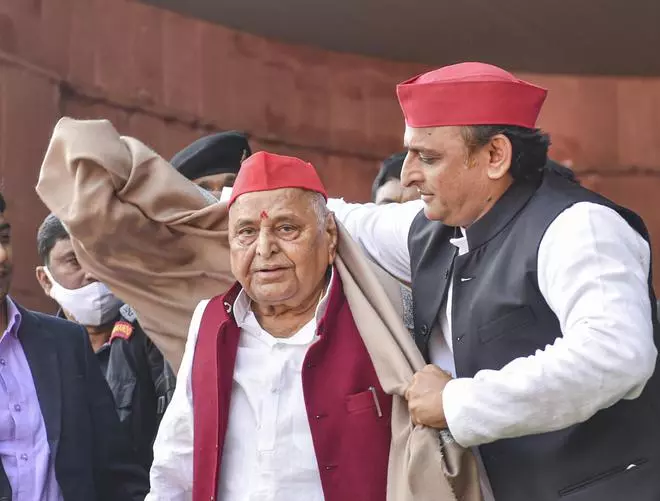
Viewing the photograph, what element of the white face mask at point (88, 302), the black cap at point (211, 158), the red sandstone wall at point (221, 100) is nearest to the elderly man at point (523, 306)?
the black cap at point (211, 158)

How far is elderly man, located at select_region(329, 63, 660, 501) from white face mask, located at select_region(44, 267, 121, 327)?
1636 millimetres

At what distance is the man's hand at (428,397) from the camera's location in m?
2.21

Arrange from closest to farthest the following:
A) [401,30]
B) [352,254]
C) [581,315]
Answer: [581,315] < [352,254] < [401,30]

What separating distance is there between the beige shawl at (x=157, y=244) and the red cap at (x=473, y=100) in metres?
0.37

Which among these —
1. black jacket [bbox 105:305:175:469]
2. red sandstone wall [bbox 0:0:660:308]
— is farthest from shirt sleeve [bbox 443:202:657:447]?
red sandstone wall [bbox 0:0:660:308]

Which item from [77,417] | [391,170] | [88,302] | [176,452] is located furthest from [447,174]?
[391,170]

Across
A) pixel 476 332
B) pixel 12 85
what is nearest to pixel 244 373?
pixel 476 332

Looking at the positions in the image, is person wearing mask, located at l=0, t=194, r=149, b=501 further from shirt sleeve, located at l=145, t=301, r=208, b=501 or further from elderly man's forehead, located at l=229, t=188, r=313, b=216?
elderly man's forehead, located at l=229, t=188, r=313, b=216

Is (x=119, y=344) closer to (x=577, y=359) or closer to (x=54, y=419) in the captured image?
(x=54, y=419)

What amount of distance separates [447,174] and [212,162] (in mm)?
1671

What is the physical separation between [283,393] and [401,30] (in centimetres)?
564

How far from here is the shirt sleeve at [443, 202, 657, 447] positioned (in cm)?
205

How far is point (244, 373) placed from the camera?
2.47 m

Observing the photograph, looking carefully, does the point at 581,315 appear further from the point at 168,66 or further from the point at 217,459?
the point at 168,66
